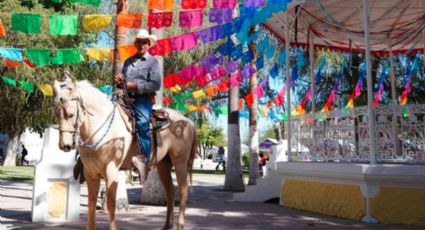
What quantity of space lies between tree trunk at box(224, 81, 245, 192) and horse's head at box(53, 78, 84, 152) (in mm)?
9679

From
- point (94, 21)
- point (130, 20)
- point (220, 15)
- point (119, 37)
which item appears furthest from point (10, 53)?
point (220, 15)

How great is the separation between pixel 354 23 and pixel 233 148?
571 cm

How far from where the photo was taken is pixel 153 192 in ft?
35.0

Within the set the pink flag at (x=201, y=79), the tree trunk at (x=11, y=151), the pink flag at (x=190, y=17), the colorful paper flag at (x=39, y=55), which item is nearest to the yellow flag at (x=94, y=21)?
the colorful paper flag at (x=39, y=55)

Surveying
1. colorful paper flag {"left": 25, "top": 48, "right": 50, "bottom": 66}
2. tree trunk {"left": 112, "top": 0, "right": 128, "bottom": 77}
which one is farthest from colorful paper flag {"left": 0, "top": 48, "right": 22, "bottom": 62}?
tree trunk {"left": 112, "top": 0, "right": 128, "bottom": 77}

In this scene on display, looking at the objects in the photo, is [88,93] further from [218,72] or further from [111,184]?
[218,72]

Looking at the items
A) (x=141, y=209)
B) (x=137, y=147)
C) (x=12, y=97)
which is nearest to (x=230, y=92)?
(x=141, y=209)

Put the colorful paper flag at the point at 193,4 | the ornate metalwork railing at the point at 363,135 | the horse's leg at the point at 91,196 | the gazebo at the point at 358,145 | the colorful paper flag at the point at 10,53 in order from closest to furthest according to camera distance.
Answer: the horse's leg at the point at 91,196 → the gazebo at the point at 358,145 → the ornate metalwork railing at the point at 363,135 → the colorful paper flag at the point at 193,4 → the colorful paper flag at the point at 10,53

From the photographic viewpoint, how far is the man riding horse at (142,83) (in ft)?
18.6

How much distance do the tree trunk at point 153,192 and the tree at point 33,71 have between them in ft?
31.1

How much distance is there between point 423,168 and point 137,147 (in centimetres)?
522

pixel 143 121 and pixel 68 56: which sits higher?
pixel 68 56

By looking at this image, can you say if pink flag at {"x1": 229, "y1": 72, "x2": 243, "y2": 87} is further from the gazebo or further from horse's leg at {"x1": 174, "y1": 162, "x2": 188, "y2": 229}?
horse's leg at {"x1": 174, "y1": 162, "x2": 188, "y2": 229}

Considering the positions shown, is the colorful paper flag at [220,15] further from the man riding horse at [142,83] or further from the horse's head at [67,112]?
the horse's head at [67,112]
